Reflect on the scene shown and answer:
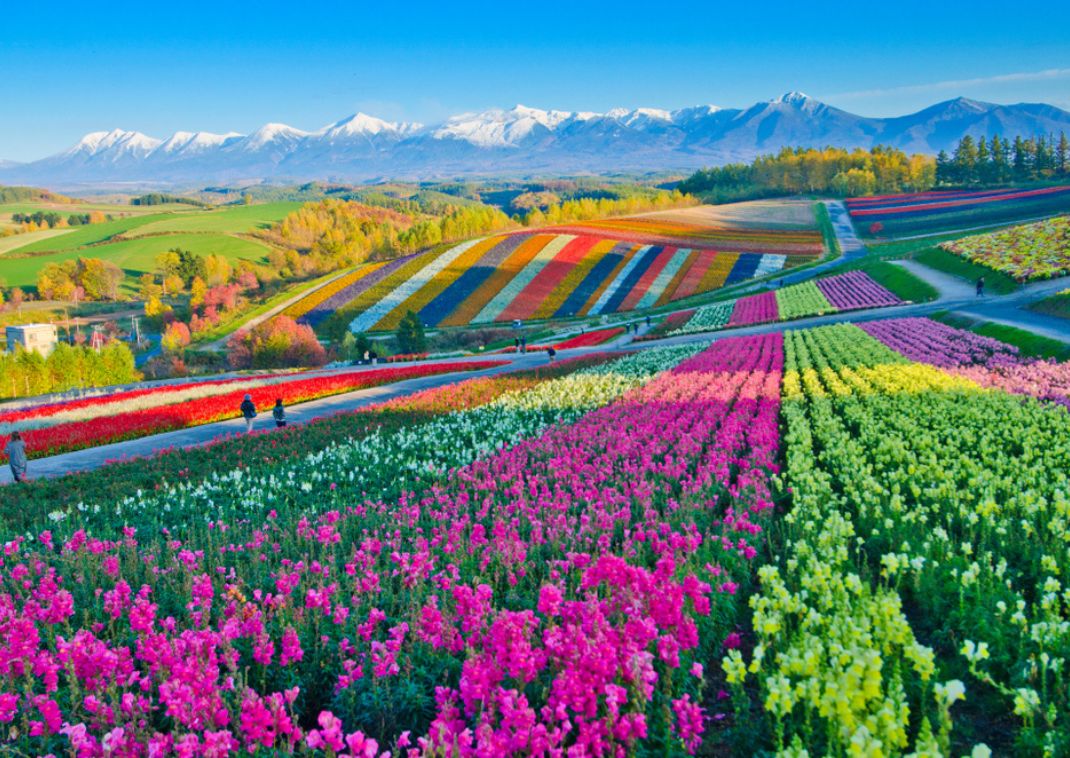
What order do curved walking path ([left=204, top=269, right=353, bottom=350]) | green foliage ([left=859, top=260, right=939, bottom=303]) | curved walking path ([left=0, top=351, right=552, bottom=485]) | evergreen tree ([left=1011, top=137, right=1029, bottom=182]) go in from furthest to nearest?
evergreen tree ([left=1011, top=137, right=1029, bottom=182]) → curved walking path ([left=204, top=269, right=353, bottom=350]) → green foliage ([left=859, top=260, right=939, bottom=303]) → curved walking path ([left=0, top=351, right=552, bottom=485])

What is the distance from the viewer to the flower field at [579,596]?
4.64 m

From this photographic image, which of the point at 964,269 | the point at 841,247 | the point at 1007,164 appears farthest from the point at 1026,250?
the point at 1007,164

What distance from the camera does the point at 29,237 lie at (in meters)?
168

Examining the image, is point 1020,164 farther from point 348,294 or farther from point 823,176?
point 348,294

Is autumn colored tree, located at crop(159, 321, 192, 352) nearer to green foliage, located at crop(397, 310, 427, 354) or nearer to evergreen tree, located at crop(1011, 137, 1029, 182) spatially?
green foliage, located at crop(397, 310, 427, 354)

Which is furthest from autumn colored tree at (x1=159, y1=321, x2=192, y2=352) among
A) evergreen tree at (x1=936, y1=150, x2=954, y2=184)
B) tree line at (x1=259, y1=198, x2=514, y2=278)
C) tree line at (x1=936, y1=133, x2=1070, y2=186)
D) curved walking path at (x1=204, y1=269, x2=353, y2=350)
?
evergreen tree at (x1=936, y1=150, x2=954, y2=184)

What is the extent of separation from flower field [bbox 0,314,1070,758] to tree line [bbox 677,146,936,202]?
130m

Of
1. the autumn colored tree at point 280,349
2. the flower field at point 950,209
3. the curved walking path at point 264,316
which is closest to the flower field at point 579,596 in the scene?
the autumn colored tree at point 280,349

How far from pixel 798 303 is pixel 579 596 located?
167ft

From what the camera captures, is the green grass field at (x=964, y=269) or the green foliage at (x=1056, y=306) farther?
the green grass field at (x=964, y=269)

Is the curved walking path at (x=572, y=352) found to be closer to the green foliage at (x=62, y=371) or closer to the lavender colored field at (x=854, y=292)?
the lavender colored field at (x=854, y=292)

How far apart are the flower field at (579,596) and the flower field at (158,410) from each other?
Answer: 20.9 ft

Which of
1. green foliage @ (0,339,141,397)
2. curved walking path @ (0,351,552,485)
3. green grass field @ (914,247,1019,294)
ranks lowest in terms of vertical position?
green foliage @ (0,339,141,397)

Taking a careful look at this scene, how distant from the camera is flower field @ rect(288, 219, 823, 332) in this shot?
242ft
